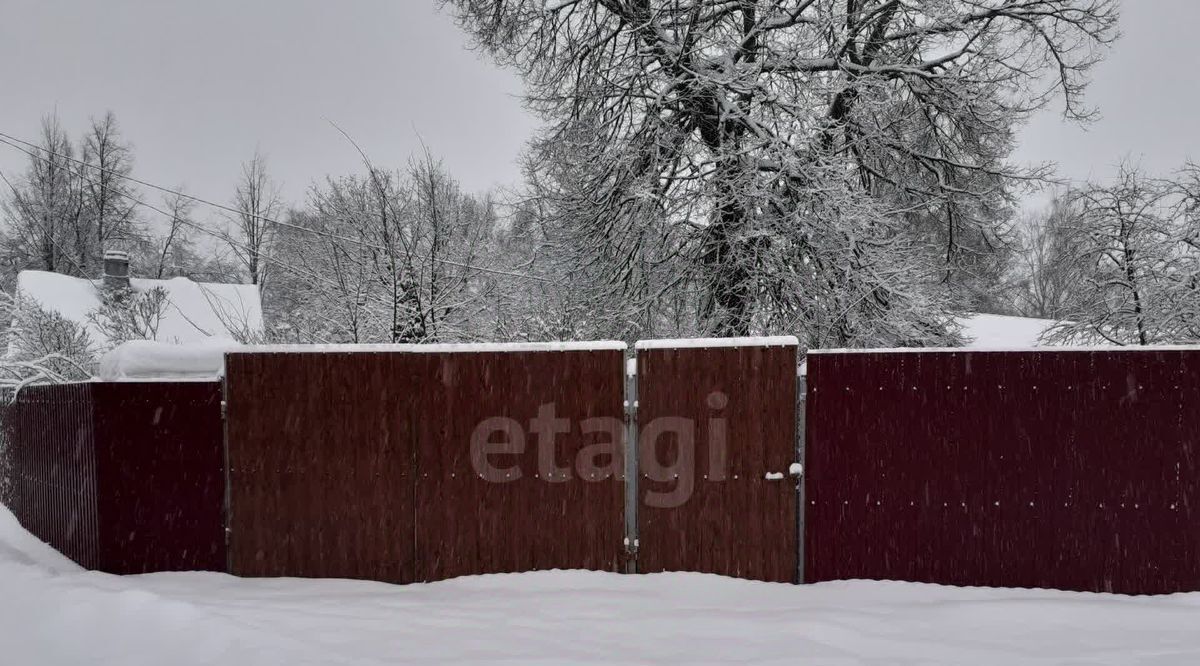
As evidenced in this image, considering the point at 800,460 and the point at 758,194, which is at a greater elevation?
the point at 758,194

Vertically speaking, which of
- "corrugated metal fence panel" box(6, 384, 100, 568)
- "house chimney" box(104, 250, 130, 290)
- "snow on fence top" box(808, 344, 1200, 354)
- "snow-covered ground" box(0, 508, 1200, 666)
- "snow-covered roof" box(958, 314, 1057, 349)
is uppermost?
"house chimney" box(104, 250, 130, 290)

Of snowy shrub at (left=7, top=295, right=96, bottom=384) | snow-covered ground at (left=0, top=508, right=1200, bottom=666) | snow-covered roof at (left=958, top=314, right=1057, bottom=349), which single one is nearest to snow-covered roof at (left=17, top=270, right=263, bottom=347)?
snowy shrub at (left=7, top=295, right=96, bottom=384)

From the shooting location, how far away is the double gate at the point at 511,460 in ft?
17.7

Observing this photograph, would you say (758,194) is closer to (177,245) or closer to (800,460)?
(800,460)

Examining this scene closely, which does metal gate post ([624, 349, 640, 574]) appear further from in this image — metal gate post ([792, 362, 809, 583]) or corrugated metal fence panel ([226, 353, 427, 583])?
corrugated metal fence panel ([226, 353, 427, 583])

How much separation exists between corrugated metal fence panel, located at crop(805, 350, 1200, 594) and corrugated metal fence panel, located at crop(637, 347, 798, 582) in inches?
8.9

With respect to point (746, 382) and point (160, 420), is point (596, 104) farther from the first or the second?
point (160, 420)

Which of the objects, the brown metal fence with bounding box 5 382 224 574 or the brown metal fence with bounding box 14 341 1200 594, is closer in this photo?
the brown metal fence with bounding box 14 341 1200 594

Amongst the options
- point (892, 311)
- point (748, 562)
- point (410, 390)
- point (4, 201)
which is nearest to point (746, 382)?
point (748, 562)

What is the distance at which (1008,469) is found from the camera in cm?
527

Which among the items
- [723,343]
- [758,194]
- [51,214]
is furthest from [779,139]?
[51,214]

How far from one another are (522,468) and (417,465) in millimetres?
794

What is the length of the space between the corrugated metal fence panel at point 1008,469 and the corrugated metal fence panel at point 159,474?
4525mm

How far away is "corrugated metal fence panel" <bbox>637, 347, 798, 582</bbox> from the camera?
5383mm
